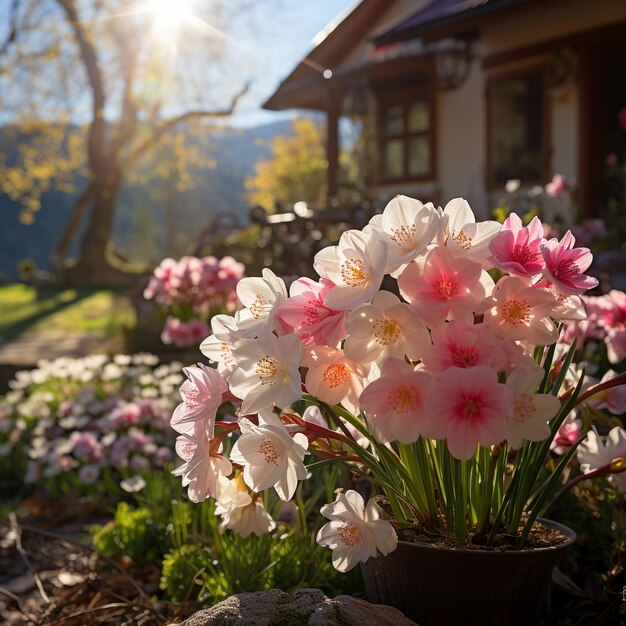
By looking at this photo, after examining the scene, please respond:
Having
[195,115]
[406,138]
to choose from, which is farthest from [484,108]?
[195,115]

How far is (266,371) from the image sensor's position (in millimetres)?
1667

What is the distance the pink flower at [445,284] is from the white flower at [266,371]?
0.80 ft

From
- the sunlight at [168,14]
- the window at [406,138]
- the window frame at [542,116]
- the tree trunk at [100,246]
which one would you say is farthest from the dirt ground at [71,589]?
the sunlight at [168,14]

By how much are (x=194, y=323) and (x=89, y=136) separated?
Result: 72.3 ft

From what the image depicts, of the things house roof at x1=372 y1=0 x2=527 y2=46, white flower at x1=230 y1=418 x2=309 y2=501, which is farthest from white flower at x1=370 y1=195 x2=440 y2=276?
house roof at x1=372 y1=0 x2=527 y2=46

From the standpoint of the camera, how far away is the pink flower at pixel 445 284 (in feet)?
5.27

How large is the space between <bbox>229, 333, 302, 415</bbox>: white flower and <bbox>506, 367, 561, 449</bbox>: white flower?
0.41 meters

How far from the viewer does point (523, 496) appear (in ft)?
6.28

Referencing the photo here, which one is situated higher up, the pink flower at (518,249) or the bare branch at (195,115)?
the bare branch at (195,115)

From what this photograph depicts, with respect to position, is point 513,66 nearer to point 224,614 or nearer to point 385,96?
point 385,96

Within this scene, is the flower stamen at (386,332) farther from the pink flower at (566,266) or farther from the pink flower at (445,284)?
the pink flower at (566,266)

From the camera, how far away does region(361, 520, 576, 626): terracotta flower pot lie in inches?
70.5

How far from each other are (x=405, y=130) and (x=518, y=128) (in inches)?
84.3

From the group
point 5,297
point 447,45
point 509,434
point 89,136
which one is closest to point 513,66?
point 447,45
